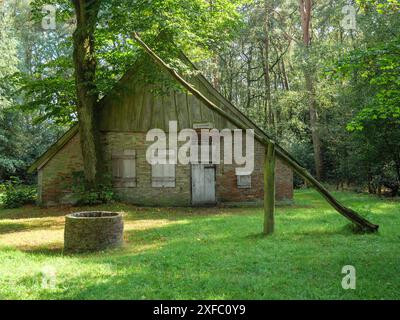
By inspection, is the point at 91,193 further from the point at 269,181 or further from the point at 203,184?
the point at 269,181

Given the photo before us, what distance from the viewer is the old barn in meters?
18.3

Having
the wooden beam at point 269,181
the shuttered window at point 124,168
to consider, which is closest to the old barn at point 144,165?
the shuttered window at point 124,168

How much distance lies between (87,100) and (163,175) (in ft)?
14.4

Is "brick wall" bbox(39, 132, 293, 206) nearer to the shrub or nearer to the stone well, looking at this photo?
the shrub

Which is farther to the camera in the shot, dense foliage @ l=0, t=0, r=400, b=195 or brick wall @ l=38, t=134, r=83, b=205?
brick wall @ l=38, t=134, r=83, b=205

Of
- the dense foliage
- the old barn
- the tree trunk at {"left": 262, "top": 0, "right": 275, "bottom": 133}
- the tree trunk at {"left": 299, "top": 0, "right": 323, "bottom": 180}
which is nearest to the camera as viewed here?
the dense foliage

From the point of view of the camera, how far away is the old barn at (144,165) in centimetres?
1834

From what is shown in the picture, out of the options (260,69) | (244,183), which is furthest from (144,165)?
(260,69)

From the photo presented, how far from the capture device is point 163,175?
18375 millimetres

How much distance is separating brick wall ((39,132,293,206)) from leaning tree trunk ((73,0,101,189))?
1100mm

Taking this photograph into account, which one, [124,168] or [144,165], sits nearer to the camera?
[144,165]

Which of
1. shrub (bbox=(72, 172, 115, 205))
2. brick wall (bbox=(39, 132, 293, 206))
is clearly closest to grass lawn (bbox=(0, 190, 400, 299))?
shrub (bbox=(72, 172, 115, 205))

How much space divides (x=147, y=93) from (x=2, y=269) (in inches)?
479
